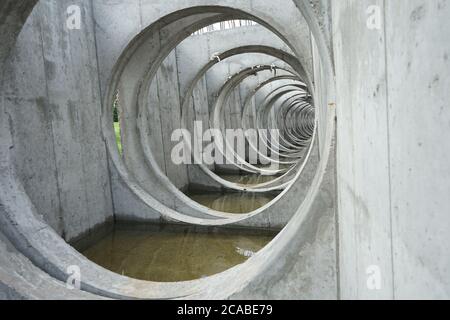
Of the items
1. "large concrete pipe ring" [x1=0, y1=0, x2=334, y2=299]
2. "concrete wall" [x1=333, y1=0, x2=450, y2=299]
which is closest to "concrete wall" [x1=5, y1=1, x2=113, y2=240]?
"large concrete pipe ring" [x1=0, y1=0, x2=334, y2=299]

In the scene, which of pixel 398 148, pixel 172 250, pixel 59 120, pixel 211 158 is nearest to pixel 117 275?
pixel 172 250

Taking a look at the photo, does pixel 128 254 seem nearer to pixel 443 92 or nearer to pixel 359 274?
pixel 359 274

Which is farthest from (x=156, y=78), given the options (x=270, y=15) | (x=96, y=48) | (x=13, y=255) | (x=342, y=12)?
(x=342, y=12)

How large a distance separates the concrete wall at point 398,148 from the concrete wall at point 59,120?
14.4 ft

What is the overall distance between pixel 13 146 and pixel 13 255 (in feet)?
5.47

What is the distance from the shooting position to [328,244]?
250 cm

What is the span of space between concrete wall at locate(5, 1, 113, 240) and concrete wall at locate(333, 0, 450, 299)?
173 inches

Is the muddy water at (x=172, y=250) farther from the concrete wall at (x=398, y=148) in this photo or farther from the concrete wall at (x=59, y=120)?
the concrete wall at (x=398, y=148)

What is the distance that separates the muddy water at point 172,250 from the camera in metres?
5.55

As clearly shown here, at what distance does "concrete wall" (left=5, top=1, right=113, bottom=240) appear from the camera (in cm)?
502

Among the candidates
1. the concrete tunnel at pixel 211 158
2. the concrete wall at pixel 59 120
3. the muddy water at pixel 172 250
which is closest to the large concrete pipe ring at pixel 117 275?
the concrete tunnel at pixel 211 158

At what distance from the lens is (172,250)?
6.39 metres

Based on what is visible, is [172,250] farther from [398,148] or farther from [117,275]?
[398,148]
